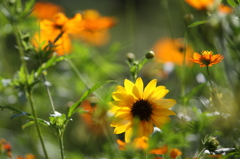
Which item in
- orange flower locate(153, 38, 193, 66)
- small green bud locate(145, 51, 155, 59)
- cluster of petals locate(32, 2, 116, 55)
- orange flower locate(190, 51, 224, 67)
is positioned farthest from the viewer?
orange flower locate(153, 38, 193, 66)

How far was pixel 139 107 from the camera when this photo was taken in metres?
0.76

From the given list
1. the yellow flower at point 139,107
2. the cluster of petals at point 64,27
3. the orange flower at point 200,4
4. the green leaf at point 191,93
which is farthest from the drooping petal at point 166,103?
the orange flower at point 200,4

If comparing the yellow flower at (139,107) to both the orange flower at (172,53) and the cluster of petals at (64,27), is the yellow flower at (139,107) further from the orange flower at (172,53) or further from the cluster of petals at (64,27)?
the orange flower at (172,53)

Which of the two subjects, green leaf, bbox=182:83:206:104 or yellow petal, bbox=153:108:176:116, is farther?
green leaf, bbox=182:83:206:104

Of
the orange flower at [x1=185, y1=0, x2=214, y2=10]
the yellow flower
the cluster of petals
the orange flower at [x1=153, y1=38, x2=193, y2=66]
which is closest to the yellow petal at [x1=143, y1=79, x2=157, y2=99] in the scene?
the yellow flower

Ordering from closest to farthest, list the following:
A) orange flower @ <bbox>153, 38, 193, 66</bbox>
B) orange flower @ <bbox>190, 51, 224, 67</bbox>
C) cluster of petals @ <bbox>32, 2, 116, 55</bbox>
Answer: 1. orange flower @ <bbox>190, 51, 224, 67</bbox>
2. cluster of petals @ <bbox>32, 2, 116, 55</bbox>
3. orange flower @ <bbox>153, 38, 193, 66</bbox>

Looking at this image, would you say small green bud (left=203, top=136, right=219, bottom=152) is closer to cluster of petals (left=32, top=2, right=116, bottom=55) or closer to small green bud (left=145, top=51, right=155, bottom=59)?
small green bud (left=145, top=51, right=155, bottom=59)

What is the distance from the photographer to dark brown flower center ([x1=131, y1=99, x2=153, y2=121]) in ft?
2.47

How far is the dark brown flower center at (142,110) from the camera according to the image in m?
0.75

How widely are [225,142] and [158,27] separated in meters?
2.84

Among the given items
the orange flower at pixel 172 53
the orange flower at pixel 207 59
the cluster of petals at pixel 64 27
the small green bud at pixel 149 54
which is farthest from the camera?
the orange flower at pixel 172 53

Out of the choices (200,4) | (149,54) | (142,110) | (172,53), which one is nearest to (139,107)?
(142,110)

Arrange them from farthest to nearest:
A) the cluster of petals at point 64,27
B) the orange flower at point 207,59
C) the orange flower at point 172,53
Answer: the orange flower at point 172,53 < the cluster of petals at point 64,27 < the orange flower at point 207,59

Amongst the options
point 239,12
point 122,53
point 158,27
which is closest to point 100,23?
point 239,12
